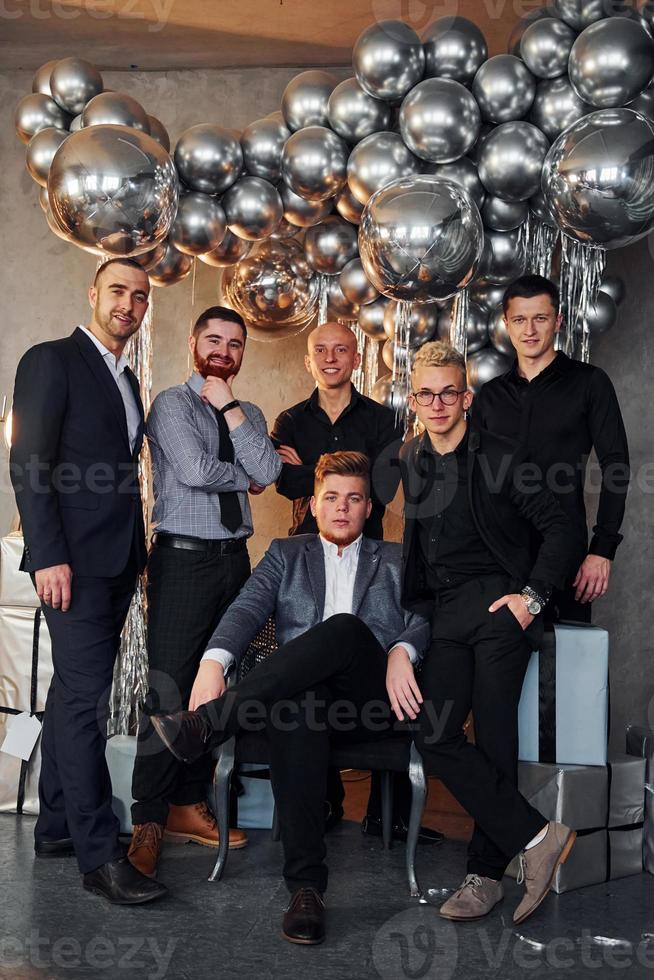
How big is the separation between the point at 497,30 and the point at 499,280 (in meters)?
1.33

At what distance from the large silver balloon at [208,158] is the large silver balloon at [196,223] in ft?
0.16

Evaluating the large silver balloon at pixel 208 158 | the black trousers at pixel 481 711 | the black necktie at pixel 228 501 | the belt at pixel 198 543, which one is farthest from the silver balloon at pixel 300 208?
the black trousers at pixel 481 711

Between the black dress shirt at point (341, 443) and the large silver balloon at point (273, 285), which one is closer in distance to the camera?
the black dress shirt at point (341, 443)

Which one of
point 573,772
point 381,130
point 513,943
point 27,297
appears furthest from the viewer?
point 27,297

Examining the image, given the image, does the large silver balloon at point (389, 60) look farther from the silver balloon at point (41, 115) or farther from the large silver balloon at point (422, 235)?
the silver balloon at point (41, 115)

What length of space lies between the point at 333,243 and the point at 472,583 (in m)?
1.46

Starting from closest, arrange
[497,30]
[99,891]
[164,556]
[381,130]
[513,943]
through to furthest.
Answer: [513,943] → [99,891] → [164,556] → [381,130] → [497,30]

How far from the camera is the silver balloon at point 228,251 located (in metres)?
3.69

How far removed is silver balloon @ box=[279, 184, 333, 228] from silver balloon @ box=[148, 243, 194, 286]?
1.28ft

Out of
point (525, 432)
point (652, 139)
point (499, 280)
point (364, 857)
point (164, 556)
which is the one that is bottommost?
point (364, 857)

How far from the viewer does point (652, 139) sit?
2902mm

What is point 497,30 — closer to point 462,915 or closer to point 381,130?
point 381,130

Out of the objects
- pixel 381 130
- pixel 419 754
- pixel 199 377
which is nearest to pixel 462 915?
pixel 419 754

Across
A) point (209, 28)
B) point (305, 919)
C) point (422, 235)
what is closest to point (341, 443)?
point (422, 235)
